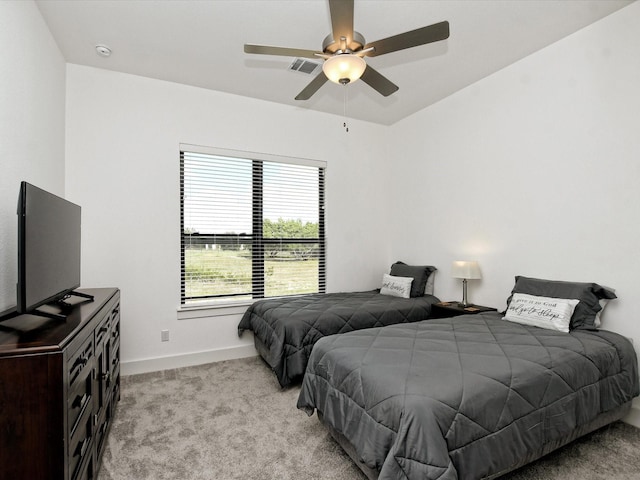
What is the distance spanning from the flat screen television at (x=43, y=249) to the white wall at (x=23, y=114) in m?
0.27

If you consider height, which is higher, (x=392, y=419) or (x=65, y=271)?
(x=65, y=271)

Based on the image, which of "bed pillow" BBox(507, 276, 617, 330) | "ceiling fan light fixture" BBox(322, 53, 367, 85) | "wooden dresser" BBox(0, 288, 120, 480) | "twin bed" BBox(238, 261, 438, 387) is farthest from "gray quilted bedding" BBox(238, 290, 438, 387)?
"ceiling fan light fixture" BBox(322, 53, 367, 85)

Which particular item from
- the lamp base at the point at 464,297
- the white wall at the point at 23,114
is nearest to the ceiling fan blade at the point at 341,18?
the white wall at the point at 23,114

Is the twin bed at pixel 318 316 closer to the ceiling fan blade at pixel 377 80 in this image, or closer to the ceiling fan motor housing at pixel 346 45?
the ceiling fan blade at pixel 377 80

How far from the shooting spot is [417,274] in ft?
13.8

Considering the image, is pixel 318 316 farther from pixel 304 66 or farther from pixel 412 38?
pixel 304 66

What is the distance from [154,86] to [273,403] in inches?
131

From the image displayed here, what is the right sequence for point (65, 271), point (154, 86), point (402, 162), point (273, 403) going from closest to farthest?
point (65, 271) → point (273, 403) → point (154, 86) → point (402, 162)

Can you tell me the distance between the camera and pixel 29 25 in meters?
2.33

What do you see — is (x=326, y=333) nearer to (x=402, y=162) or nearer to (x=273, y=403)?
(x=273, y=403)

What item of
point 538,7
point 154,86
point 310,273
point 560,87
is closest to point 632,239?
point 560,87

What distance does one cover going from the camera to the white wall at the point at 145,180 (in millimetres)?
3309

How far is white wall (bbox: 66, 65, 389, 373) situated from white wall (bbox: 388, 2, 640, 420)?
7.00 ft

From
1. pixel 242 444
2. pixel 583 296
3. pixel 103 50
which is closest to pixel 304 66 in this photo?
pixel 103 50
